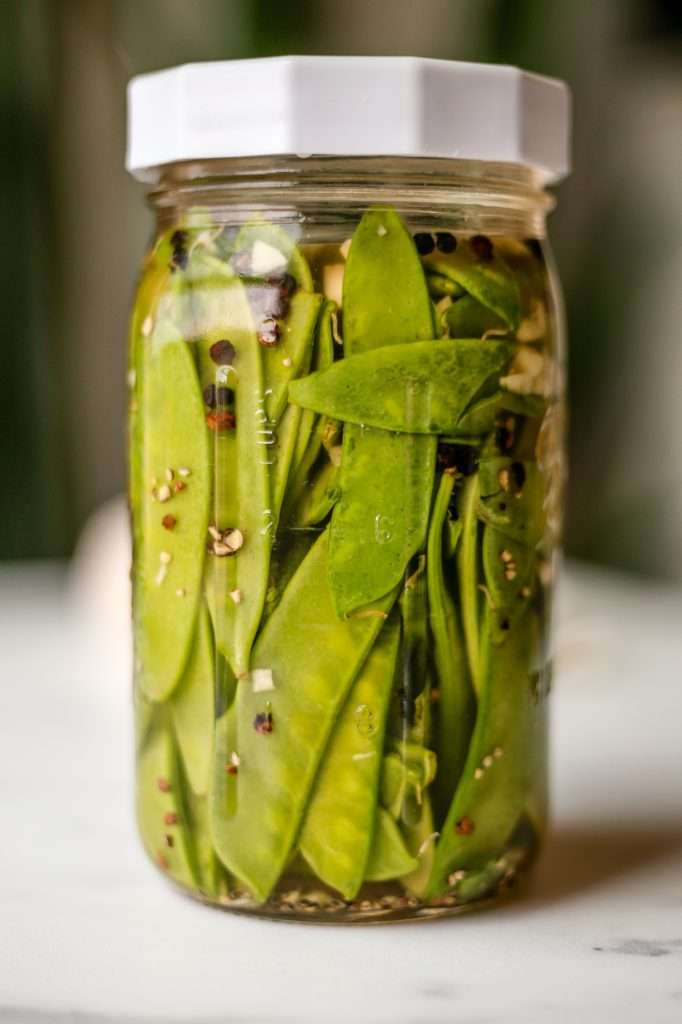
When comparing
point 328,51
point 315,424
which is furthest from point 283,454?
point 328,51

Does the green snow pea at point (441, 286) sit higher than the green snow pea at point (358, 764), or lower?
higher

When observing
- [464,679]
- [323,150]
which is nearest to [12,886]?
[464,679]

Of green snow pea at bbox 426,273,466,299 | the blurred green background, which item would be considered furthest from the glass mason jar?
the blurred green background

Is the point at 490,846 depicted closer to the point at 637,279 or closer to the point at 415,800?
the point at 415,800

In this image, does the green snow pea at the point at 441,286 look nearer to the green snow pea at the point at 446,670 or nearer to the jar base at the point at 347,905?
the green snow pea at the point at 446,670

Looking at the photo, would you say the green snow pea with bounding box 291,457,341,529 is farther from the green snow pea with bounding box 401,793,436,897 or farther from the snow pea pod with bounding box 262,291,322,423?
the green snow pea with bounding box 401,793,436,897

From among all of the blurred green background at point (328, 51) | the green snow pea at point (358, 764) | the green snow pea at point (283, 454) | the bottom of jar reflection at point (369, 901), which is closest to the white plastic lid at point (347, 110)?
the green snow pea at point (283, 454)
